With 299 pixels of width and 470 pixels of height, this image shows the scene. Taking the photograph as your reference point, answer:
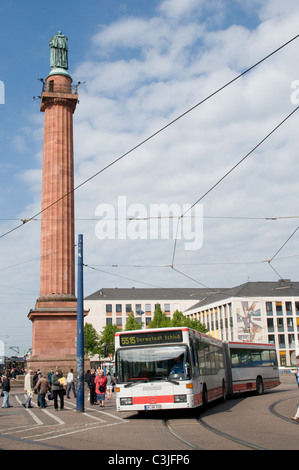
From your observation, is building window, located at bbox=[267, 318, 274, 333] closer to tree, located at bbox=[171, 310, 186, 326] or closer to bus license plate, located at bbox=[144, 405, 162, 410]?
tree, located at bbox=[171, 310, 186, 326]

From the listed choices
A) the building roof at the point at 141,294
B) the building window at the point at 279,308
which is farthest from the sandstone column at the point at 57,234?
the building roof at the point at 141,294

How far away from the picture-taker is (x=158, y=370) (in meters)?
16.2

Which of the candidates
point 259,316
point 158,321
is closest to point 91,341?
point 158,321

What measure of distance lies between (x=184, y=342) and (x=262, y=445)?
645 centimetres

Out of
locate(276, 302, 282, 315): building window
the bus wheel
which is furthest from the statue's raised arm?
locate(276, 302, 282, 315): building window

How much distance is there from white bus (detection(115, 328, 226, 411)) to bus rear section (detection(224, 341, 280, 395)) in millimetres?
7567

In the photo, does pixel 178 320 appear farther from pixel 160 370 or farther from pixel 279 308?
pixel 160 370

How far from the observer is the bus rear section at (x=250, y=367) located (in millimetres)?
24891

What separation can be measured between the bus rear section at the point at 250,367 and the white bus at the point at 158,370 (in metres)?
7.57

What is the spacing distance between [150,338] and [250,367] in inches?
456

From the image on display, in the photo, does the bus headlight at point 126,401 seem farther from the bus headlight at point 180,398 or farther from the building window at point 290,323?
the building window at point 290,323

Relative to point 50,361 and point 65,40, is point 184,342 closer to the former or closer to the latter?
point 50,361

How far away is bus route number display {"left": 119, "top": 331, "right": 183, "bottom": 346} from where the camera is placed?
16.6m
